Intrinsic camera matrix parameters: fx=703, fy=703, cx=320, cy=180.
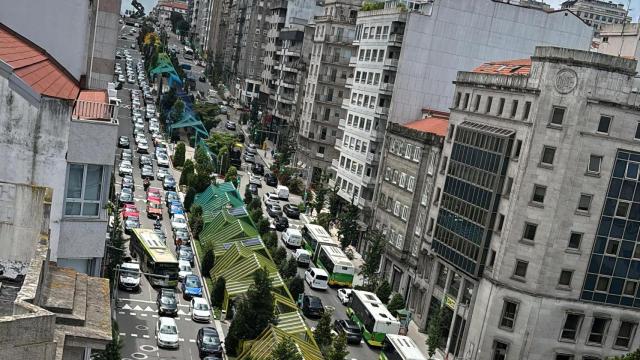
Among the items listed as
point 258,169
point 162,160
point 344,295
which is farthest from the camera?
point 258,169

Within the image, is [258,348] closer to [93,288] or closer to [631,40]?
[93,288]

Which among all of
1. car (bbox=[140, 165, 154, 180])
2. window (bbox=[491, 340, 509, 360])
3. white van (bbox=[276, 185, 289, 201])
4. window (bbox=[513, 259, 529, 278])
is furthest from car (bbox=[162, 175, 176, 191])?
window (bbox=[513, 259, 529, 278])

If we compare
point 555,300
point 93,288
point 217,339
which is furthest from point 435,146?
point 93,288

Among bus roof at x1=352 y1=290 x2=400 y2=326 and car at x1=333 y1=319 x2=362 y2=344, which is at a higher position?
bus roof at x1=352 y1=290 x2=400 y2=326

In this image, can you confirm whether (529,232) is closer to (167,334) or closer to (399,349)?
(399,349)

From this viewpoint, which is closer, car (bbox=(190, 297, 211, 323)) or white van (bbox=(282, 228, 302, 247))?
car (bbox=(190, 297, 211, 323))

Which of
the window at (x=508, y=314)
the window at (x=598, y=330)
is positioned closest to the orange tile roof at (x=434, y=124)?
the window at (x=508, y=314)

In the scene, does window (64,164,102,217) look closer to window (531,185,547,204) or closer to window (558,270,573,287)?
window (531,185,547,204)

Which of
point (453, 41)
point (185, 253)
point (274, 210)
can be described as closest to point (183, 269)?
point (185, 253)
